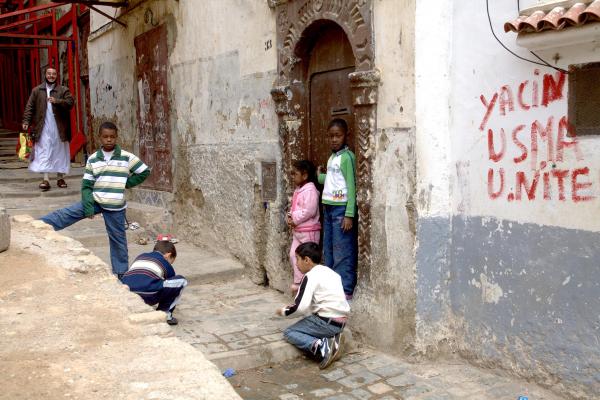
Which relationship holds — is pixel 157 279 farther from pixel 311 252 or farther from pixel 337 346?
pixel 337 346

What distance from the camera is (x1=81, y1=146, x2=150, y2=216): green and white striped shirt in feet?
19.2

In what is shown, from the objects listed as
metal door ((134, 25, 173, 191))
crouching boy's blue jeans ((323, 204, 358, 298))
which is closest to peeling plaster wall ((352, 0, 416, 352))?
crouching boy's blue jeans ((323, 204, 358, 298))

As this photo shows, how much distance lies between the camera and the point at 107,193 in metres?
5.88

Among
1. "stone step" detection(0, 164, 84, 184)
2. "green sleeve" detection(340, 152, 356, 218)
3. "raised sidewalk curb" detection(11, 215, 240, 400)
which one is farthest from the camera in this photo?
"stone step" detection(0, 164, 84, 184)

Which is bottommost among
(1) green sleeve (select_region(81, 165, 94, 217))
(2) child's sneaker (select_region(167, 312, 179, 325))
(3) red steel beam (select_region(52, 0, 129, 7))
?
(2) child's sneaker (select_region(167, 312, 179, 325))

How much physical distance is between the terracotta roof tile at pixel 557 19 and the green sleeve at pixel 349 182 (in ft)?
5.85

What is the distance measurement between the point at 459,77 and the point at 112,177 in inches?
129

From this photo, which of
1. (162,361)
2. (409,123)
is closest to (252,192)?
(409,123)

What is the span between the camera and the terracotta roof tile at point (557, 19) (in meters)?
Answer: 3.33

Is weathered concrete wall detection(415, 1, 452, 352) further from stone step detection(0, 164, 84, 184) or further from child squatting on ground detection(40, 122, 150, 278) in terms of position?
stone step detection(0, 164, 84, 184)

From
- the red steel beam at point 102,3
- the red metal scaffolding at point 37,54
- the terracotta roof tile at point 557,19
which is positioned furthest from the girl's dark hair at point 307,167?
the red metal scaffolding at point 37,54

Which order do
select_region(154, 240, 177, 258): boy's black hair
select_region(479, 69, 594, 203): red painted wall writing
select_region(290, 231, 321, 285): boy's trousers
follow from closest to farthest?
select_region(479, 69, 594, 203): red painted wall writing, select_region(154, 240, 177, 258): boy's black hair, select_region(290, 231, 321, 285): boy's trousers

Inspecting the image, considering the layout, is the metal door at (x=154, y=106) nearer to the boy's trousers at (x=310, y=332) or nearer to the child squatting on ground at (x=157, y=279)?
Result: the child squatting on ground at (x=157, y=279)

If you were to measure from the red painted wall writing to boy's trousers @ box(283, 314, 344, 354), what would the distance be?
1561 millimetres
